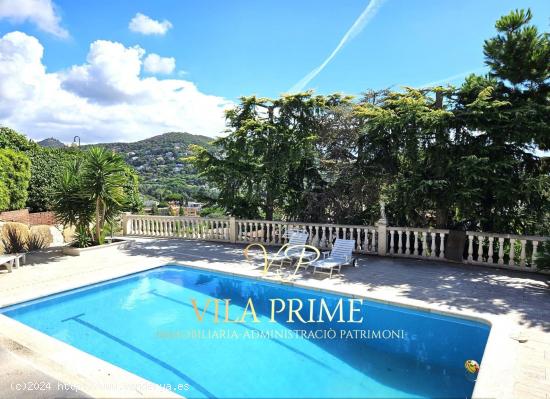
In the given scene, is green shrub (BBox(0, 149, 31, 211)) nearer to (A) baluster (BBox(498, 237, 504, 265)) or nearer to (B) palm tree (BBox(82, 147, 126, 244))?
(B) palm tree (BBox(82, 147, 126, 244))

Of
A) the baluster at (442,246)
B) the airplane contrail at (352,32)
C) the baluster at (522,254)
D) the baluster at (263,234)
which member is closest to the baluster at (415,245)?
the baluster at (442,246)

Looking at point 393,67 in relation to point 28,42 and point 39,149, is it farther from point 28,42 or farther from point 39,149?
point 39,149

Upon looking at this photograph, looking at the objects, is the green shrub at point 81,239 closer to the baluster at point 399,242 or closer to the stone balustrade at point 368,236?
the stone balustrade at point 368,236

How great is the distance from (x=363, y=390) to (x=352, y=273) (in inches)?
180

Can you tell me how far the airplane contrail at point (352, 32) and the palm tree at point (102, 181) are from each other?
7216mm

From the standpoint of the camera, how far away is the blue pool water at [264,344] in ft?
14.5

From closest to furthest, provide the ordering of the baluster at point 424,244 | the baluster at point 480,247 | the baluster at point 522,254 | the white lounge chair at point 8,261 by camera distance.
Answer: the baluster at point 522,254, the white lounge chair at point 8,261, the baluster at point 480,247, the baluster at point 424,244

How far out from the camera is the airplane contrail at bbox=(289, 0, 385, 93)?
13.9 metres

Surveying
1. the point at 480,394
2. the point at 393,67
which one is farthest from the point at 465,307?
the point at 393,67

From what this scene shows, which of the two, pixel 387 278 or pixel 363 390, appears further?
pixel 387 278

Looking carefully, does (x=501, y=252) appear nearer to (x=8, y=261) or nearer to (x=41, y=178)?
(x=8, y=261)

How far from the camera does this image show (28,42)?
12562mm

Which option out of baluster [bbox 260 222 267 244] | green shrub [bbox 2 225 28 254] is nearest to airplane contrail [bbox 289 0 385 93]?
baluster [bbox 260 222 267 244]

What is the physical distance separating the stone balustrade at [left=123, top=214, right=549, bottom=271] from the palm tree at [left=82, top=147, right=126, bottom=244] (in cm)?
326
